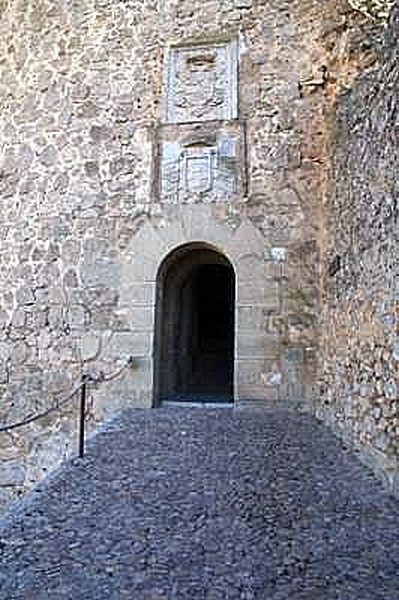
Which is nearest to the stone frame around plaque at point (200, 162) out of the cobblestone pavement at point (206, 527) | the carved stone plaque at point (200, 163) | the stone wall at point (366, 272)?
the carved stone plaque at point (200, 163)

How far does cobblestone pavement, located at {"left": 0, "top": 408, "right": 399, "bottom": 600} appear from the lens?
90.4 inches

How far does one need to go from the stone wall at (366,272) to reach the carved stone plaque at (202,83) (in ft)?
4.51

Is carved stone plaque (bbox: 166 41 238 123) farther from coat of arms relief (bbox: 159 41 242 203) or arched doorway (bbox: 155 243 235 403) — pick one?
arched doorway (bbox: 155 243 235 403)

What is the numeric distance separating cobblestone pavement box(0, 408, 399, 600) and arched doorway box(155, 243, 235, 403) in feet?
6.42

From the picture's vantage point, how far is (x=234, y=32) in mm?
6418

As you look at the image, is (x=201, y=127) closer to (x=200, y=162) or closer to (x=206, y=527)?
(x=200, y=162)

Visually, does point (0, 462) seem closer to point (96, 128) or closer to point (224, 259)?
point (224, 259)

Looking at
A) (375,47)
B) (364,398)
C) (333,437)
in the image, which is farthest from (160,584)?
(375,47)

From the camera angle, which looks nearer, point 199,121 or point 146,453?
point 146,453

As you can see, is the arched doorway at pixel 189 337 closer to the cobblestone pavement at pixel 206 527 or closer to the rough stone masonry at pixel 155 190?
the rough stone masonry at pixel 155 190

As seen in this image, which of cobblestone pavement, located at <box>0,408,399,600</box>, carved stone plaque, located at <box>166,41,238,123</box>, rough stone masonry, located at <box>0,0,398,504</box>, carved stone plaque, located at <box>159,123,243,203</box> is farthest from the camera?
carved stone plaque, located at <box>166,41,238,123</box>

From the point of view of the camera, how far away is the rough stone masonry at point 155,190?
5.88 meters

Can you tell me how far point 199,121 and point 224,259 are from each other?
4.73 feet

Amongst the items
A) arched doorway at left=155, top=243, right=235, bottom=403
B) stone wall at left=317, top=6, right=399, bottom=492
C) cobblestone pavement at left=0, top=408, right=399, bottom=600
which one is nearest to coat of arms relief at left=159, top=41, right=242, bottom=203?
arched doorway at left=155, top=243, right=235, bottom=403
